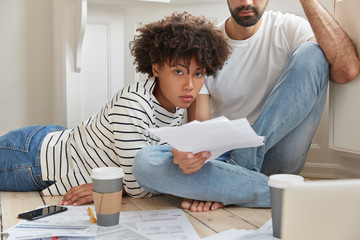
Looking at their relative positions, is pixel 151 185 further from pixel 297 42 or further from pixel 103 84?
pixel 103 84

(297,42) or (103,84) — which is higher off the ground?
(297,42)

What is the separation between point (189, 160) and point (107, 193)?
0.23 meters

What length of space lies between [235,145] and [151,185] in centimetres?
33

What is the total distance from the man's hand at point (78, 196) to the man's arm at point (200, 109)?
1.45 feet

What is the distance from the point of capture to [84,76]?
1.95 meters

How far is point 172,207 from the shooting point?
1.32m

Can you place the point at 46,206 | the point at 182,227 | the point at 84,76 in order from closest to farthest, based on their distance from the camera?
the point at 182,227, the point at 46,206, the point at 84,76

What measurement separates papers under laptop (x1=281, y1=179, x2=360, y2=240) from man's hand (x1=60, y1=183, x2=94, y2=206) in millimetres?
910

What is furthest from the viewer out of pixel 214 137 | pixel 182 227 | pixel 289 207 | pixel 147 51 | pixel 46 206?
pixel 147 51

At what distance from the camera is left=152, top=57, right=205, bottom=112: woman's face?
52.2 inches

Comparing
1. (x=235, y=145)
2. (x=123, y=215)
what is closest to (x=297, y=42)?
(x=235, y=145)

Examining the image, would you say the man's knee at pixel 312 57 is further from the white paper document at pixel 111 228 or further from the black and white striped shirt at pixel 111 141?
the white paper document at pixel 111 228

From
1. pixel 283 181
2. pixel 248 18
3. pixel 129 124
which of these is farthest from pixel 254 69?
pixel 283 181

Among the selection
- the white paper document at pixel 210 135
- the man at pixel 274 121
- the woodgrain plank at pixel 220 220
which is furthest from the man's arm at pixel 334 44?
the woodgrain plank at pixel 220 220
